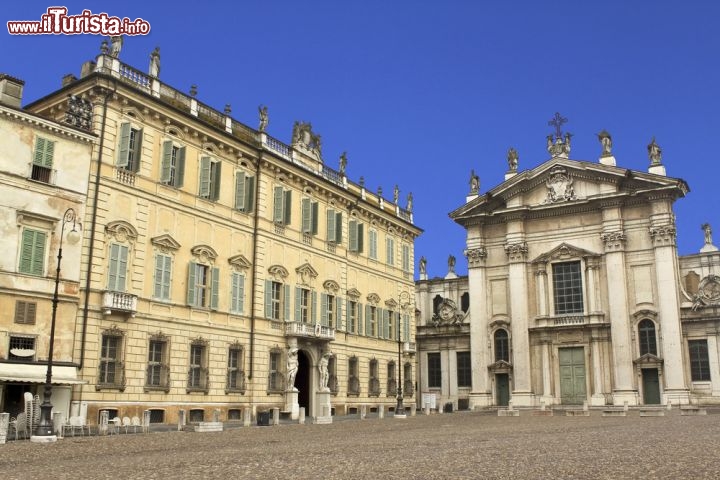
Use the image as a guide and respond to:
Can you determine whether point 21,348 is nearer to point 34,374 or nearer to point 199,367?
point 34,374

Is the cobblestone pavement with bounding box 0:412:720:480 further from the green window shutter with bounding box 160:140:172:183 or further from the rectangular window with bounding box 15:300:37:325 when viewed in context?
the green window shutter with bounding box 160:140:172:183

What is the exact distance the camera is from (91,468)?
43.4 ft

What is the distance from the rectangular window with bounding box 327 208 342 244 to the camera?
4062 cm

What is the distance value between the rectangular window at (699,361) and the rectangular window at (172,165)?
31372 millimetres

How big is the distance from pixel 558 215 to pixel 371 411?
58.4ft

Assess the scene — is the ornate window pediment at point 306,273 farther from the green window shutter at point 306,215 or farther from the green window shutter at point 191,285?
the green window shutter at point 191,285

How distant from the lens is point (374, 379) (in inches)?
1714

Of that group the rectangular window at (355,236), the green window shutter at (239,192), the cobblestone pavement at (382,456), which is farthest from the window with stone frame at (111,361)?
the rectangular window at (355,236)

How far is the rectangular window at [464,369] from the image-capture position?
170 ft

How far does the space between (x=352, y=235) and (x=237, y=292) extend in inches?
431

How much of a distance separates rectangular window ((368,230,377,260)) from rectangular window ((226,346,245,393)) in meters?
13.5

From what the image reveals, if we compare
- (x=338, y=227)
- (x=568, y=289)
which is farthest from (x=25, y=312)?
(x=568, y=289)

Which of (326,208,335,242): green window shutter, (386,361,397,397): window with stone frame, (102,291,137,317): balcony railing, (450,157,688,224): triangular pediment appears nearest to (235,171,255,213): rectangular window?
(326,208,335,242): green window shutter

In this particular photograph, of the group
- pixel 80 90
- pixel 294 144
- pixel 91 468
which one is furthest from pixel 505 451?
pixel 294 144
